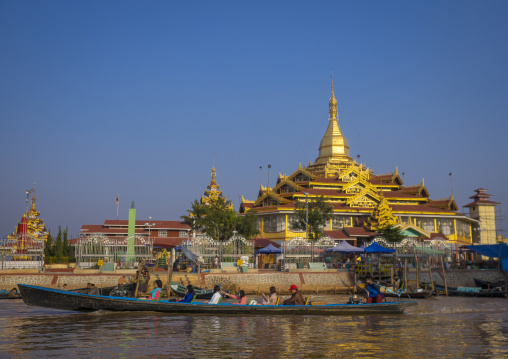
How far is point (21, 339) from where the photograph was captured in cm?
1520

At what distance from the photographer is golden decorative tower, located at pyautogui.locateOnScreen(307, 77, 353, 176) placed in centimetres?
6675

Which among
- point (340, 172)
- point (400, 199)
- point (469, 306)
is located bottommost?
point (469, 306)

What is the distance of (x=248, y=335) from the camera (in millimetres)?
→ 16344

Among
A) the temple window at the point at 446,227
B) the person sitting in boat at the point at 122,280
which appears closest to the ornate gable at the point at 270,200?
the temple window at the point at 446,227

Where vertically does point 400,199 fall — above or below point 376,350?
above

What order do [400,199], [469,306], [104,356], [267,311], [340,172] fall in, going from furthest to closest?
[340,172] → [400,199] → [469,306] → [267,311] → [104,356]

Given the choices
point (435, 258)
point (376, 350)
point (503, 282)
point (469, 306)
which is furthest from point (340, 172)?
point (376, 350)

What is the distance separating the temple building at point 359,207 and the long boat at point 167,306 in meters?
29.8

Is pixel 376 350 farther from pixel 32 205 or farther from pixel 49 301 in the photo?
pixel 32 205

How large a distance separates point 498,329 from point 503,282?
22784 millimetres

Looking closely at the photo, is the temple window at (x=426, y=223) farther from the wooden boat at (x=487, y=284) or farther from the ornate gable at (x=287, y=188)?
the wooden boat at (x=487, y=284)

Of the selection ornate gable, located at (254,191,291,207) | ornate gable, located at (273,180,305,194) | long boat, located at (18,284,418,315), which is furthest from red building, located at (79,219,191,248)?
long boat, located at (18,284,418,315)

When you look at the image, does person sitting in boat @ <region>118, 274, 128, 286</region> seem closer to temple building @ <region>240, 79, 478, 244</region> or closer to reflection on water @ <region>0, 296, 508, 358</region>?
reflection on water @ <region>0, 296, 508, 358</region>

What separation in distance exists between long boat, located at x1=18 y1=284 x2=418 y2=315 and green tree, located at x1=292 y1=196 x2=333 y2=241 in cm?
2666
